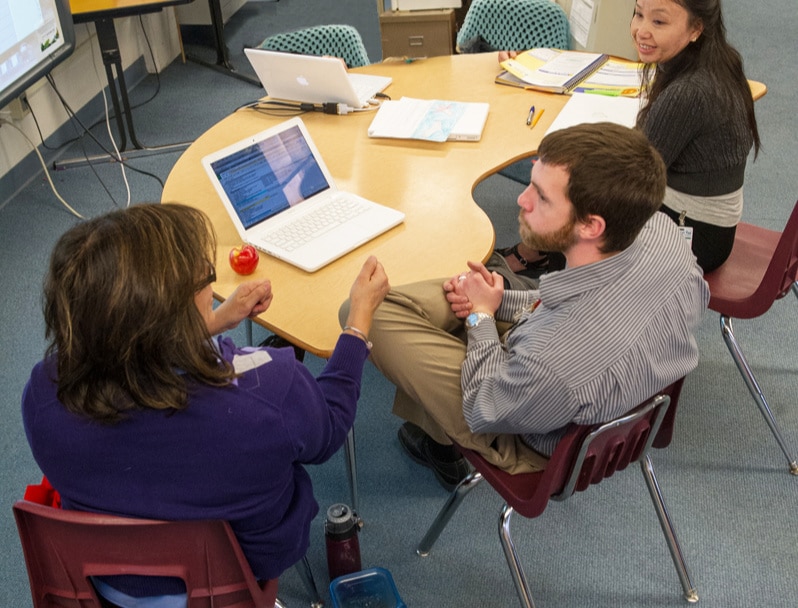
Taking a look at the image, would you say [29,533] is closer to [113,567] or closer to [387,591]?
[113,567]

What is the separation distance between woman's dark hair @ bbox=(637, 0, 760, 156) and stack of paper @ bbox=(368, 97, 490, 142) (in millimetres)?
507

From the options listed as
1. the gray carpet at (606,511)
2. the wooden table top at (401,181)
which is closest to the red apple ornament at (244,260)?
the wooden table top at (401,181)

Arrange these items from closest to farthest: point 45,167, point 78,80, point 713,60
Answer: point 713,60
point 45,167
point 78,80

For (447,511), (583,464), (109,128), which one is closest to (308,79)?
(447,511)

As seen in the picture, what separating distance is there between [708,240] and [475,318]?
0.81m

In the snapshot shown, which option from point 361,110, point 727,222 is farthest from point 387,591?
point 361,110

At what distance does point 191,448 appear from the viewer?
3.68ft

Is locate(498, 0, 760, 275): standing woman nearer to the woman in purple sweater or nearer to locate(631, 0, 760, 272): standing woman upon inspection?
locate(631, 0, 760, 272): standing woman

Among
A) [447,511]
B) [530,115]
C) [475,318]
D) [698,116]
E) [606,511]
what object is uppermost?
[698,116]

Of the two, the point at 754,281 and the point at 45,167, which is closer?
the point at 754,281

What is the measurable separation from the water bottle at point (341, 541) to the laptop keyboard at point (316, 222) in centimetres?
63

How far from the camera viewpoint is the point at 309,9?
569cm

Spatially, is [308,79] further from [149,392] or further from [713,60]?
[149,392]

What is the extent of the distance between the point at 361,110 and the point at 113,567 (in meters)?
1.69
